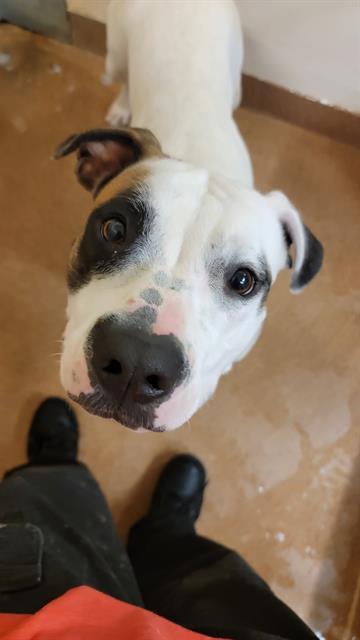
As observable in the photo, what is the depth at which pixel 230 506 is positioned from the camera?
9.81 feet

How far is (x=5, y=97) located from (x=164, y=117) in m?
1.30

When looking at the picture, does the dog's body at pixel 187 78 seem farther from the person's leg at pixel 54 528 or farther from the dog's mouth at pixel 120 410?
the person's leg at pixel 54 528

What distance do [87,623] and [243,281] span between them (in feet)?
3.33

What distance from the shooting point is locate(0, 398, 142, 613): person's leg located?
207cm

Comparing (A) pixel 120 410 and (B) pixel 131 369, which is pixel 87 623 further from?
(B) pixel 131 369

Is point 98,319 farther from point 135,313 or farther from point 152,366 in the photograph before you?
point 152,366

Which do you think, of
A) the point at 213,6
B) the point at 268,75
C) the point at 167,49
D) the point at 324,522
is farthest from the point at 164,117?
the point at 324,522

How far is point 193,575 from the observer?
2.45 m

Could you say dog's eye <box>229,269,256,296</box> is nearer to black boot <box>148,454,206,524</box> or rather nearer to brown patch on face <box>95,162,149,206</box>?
brown patch on face <box>95,162,149,206</box>

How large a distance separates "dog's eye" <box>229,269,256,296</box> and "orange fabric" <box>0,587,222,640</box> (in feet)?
3.06

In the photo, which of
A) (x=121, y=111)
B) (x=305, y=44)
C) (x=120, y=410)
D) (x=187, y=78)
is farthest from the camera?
(x=121, y=111)

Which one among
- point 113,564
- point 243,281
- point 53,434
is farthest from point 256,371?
point 243,281

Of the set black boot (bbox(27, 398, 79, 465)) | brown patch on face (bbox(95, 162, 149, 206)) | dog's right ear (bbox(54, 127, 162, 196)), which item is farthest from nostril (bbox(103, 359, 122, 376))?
black boot (bbox(27, 398, 79, 465))

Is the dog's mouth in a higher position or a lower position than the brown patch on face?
lower
